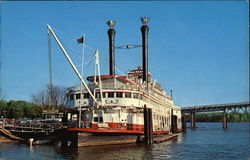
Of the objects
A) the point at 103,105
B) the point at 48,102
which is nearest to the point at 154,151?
the point at 103,105

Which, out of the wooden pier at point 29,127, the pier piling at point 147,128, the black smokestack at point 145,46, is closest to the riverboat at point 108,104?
the pier piling at point 147,128

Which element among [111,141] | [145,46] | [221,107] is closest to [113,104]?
[111,141]

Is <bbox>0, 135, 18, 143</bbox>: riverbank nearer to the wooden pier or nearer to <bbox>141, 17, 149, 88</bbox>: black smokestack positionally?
the wooden pier

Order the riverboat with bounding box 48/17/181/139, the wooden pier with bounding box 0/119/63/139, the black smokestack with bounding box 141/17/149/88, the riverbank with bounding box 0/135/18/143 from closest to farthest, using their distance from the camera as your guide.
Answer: the riverboat with bounding box 48/17/181/139, the wooden pier with bounding box 0/119/63/139, the riverbank with bounding box 0/135/18/143, the black smokestack with bounding box 141/17/149/88

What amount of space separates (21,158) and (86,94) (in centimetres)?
1286

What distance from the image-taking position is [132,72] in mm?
57125

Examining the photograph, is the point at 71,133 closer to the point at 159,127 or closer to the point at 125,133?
the point at 125,133

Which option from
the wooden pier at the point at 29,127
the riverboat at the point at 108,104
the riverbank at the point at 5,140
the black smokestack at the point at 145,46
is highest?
the black smokestack at the point at 145,46

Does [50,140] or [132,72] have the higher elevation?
[132,72]

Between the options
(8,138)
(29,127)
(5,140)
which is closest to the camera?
(29,127)

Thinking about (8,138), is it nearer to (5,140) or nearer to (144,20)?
(5,140)

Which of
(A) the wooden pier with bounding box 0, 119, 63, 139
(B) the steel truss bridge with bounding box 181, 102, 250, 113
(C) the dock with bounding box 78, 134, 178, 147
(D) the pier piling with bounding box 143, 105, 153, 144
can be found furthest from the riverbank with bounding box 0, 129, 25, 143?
(B) the steel truss bridge with bounding box 181, 102, 250, 113

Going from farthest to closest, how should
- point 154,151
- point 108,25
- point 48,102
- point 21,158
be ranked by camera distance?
1. point 48,102
2. point 108,25
3. point 154,151
4. point 21,158

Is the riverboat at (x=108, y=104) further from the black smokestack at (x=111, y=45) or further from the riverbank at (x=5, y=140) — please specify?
the black smokestack at (x=111, y=45)
